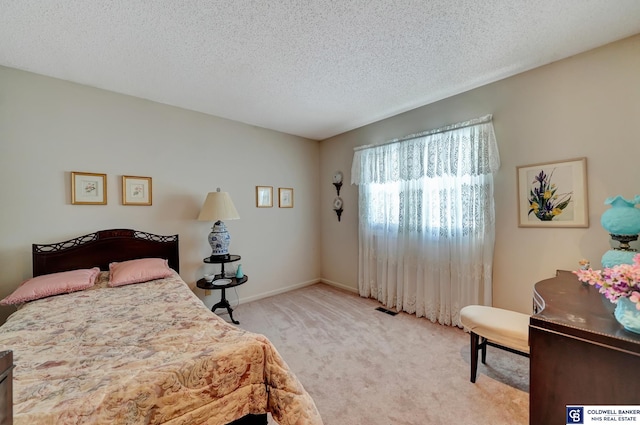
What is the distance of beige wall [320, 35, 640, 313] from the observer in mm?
1812

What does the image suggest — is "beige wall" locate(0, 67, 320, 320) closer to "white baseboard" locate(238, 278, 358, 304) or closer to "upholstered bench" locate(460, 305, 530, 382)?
"white baseboard" locate(238, 278, 358, 304)

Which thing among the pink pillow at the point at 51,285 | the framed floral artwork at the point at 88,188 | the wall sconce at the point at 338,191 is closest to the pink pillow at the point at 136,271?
Result: the pink pillow at the point at 51,285

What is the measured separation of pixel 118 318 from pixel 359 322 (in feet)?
7.33

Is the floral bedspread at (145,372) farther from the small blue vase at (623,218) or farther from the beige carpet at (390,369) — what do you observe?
the small blue vase at (623,218)

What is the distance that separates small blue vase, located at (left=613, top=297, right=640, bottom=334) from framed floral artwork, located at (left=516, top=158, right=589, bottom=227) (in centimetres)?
132

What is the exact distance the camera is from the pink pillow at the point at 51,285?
181 centimetres

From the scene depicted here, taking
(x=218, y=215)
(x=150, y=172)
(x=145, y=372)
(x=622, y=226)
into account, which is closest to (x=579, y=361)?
(x=622, y=226)

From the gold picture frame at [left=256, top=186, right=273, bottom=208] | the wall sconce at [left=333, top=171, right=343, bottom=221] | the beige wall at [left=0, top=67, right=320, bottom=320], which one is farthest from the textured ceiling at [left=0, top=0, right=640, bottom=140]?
the wall sconce at [left=333, top=171, right=343, bottom=221]

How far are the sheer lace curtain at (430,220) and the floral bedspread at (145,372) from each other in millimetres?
2201

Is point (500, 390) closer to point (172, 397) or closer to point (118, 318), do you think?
point (172, 397)

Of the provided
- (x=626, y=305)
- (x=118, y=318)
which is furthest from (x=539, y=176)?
(x=118, y=318)

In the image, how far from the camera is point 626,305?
3.24 feet

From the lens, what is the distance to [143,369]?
982 mm

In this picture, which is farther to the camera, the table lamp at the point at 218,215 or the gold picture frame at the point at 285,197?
the gold picture frame at the point at 285,197
